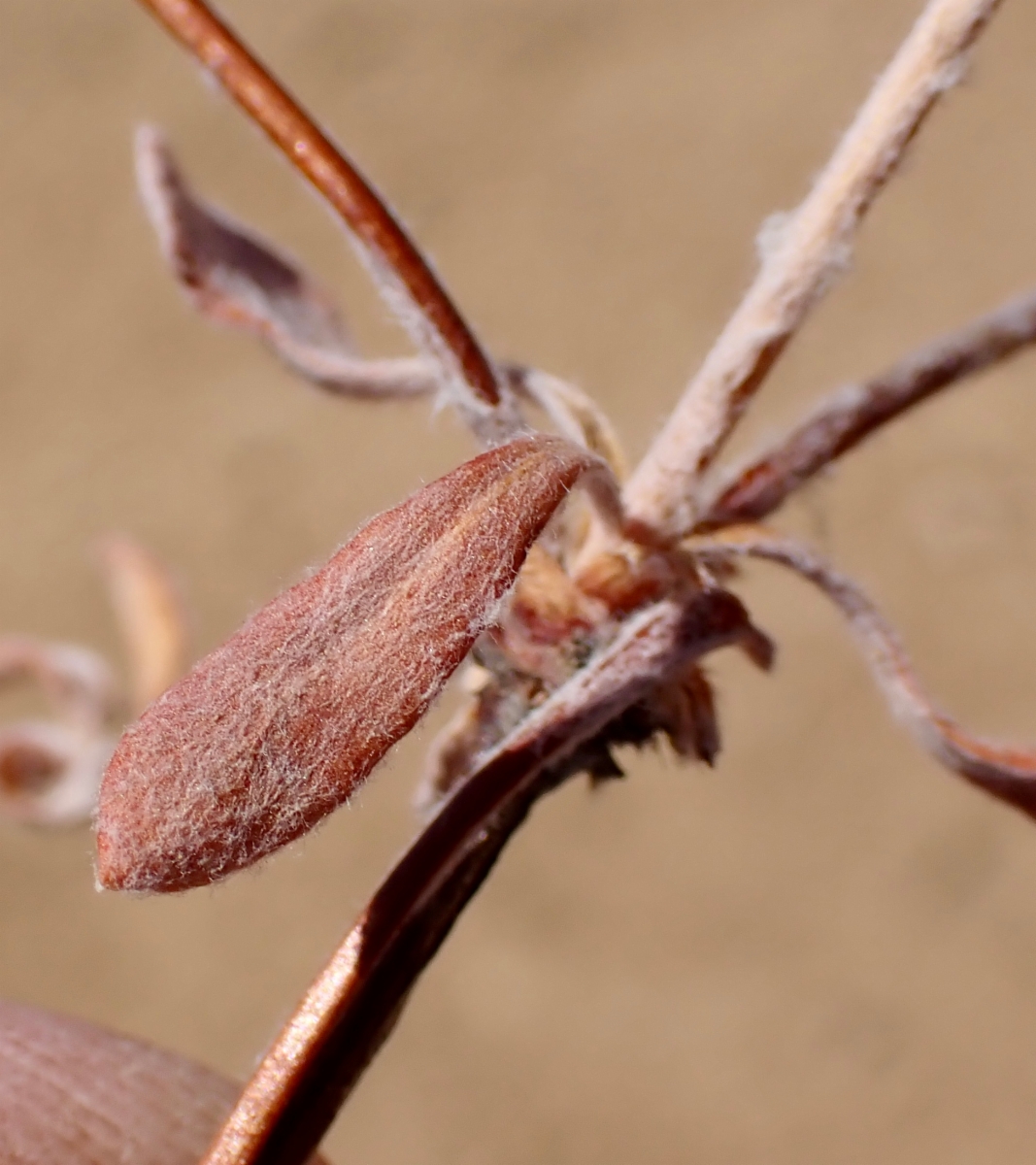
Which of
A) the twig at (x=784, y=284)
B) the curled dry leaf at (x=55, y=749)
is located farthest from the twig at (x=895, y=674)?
the curled dry leaf at (x=55, y=749)

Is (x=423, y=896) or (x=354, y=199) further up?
(x=354, y=199)

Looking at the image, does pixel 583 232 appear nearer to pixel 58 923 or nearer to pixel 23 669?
pixel 23 669

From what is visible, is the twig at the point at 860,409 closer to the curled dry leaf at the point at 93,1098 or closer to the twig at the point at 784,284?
the twig at the point at 784,284

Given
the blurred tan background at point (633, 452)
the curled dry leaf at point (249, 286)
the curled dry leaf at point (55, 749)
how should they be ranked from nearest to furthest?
the curled dry leaf at point (249, 286) < the curled dry leaf at point (55, 749) < the blurred tan background at point (633, 452)

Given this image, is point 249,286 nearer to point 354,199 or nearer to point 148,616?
point 354,199

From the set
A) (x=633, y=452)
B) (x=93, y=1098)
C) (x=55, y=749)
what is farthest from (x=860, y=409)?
(x=55, y=749)

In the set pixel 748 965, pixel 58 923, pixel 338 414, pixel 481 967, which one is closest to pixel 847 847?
pixel 748 965

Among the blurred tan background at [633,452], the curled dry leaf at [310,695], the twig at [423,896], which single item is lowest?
the blurred tan background at [633,452]
